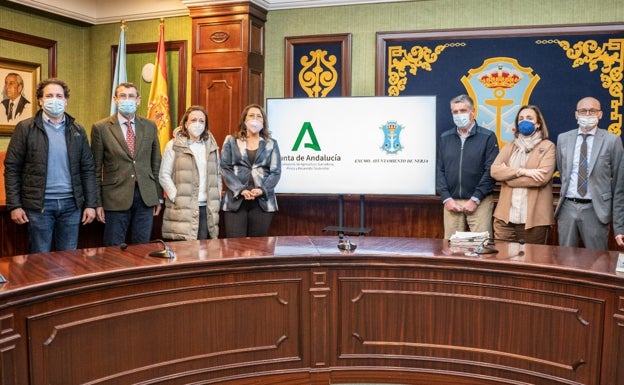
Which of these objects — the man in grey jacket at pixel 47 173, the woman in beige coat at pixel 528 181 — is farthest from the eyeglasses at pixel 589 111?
the man in grey jacket at pixel 47 173

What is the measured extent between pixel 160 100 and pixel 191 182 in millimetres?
1869

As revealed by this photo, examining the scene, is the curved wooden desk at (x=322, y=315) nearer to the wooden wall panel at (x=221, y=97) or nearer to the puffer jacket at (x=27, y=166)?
the puffer jacket at (x=27, y=166)

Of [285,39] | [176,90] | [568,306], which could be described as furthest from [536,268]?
[176,90]

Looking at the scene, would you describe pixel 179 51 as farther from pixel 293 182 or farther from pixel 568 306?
pixel 568 306

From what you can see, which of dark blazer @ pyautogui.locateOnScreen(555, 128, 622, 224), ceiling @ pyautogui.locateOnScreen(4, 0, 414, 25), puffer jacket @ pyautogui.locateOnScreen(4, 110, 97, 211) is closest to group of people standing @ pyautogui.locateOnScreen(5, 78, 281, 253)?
puffer jacket @ pyautogui.locateOnScreen(4, 110, 97, 211)

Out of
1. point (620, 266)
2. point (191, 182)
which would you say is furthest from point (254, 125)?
point (620, 266)

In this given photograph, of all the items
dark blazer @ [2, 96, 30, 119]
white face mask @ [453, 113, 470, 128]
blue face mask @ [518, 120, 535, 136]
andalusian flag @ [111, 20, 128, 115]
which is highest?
andalusian flag @ [111, 20, 128, 115]

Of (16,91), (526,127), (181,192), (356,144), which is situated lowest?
(181,192)

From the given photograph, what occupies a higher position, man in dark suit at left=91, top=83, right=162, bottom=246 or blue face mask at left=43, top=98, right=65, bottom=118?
blue face mask at left=43, top=98, right=65, bottom=118

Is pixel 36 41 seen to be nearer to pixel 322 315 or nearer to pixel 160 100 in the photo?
pixel 160 100

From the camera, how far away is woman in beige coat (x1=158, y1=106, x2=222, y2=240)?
13.1ft

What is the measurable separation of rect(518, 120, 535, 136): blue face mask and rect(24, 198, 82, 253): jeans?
8.96 ft

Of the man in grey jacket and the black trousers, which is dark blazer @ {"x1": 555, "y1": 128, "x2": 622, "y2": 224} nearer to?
the black trousers

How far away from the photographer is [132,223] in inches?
156
